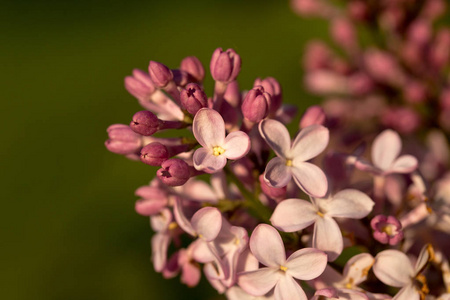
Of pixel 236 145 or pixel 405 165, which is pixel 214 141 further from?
pixel 405 165

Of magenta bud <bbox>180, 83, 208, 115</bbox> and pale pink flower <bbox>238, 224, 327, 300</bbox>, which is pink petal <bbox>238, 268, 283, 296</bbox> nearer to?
pale pink flower <bbox>238, 224, 327, 300</bbox>

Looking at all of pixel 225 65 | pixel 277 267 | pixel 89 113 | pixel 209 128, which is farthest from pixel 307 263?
pixel 89 113

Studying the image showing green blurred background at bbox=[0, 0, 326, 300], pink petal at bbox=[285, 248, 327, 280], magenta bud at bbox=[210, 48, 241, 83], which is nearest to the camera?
pink petal at bbox=[285, 248, 327, 280]

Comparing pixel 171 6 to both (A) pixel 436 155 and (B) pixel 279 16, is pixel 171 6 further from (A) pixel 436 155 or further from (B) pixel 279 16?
(A) pixel 436 155

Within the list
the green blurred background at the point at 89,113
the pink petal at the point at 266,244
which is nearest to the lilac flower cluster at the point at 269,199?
the pink petal at the point at 266,244

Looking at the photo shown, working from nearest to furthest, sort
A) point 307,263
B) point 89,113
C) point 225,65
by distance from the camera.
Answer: point 307,263 → point 225,65 → point 89,113

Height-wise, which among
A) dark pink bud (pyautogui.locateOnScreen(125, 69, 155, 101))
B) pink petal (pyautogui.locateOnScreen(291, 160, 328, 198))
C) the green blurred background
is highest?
dark pink bud (pyautogui.locateOnScreen(125, 69, 155, 101))

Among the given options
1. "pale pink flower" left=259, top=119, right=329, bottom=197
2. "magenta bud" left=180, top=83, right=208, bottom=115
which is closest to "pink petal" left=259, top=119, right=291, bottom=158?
"pale pink flower" left=259, top=119, right=329, bottom=197
